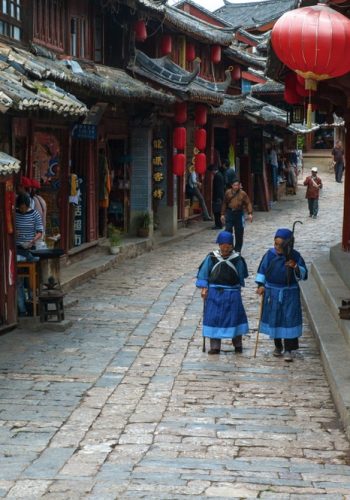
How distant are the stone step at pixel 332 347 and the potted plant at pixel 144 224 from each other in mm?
7350

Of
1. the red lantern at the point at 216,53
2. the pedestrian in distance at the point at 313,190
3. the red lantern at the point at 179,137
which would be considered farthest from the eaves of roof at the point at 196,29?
the pedestrian in distance at the point at 313,190

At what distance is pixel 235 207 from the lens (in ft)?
61.6

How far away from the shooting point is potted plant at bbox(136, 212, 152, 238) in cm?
2234

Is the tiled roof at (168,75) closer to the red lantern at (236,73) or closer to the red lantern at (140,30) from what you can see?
the red lantern at (140,30)

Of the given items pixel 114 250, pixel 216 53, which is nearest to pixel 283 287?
pixel 114 250

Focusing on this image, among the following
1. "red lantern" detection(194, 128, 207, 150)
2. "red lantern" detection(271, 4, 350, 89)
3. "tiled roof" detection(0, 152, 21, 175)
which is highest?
"red lantern" detection(271, 4, 350, 89)

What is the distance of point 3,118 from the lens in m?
12.7

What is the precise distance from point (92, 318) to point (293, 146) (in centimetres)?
3400

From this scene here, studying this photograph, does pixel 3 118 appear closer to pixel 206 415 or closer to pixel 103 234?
pixel 206 415

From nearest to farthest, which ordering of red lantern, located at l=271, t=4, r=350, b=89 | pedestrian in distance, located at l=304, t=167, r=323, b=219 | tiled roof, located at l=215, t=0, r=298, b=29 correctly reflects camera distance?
1. red lantern, located at l=271, t=4, r=350, b=89
2. pedestrian in distance, located at l=304, t=167, r=323, b=219
3. tiled roof, located at l=215, t=0, r=298, b=29

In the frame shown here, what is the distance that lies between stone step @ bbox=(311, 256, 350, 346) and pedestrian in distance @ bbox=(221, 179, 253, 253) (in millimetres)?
2056

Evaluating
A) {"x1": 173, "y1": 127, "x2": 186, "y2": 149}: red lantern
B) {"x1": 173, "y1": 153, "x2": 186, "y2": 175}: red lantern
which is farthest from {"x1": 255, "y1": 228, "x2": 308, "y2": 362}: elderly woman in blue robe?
{"x1": 173, "y1": 153, "x2": 186, "y2": 175}: red lantern

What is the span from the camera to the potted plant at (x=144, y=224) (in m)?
22.3

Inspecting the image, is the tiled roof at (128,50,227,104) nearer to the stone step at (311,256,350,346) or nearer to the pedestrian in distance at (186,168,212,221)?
the pedestrian in distance at (186,168,212,221)
